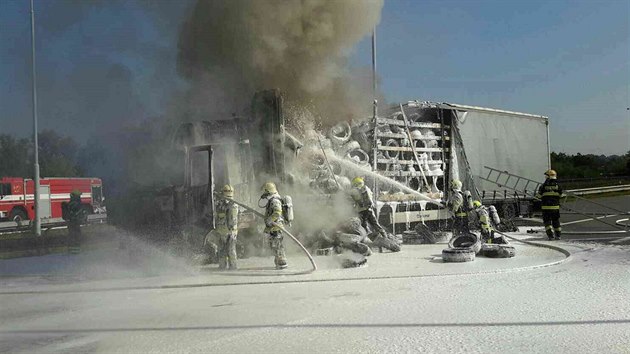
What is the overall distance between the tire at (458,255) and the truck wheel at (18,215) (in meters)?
20.0

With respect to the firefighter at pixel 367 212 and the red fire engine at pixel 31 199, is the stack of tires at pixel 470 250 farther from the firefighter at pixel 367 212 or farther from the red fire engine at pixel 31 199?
the red fire engine at pixel 31 199

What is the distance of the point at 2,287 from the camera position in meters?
7.80

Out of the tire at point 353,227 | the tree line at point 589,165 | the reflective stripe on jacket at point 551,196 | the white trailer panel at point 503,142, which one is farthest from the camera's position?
the tree line at point 589,165

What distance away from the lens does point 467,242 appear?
32.7ft

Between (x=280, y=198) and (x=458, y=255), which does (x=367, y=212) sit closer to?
(x=458, y=255)

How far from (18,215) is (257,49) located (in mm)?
16946

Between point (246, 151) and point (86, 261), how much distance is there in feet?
12.4

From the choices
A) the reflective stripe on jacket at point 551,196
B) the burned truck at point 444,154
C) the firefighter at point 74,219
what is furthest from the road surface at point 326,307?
the firefighter at point 74,219

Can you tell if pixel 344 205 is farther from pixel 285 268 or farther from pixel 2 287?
pixel 2 287

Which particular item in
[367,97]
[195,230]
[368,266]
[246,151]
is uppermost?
[367,97]

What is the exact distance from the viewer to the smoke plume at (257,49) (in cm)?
1156

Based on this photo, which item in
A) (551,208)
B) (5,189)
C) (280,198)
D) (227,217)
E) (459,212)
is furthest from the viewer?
(5,189)

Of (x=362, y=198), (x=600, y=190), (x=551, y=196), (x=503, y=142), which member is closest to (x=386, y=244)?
(x=362, y=198)

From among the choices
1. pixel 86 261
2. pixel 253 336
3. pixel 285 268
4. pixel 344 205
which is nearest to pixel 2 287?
pixel 86 261
